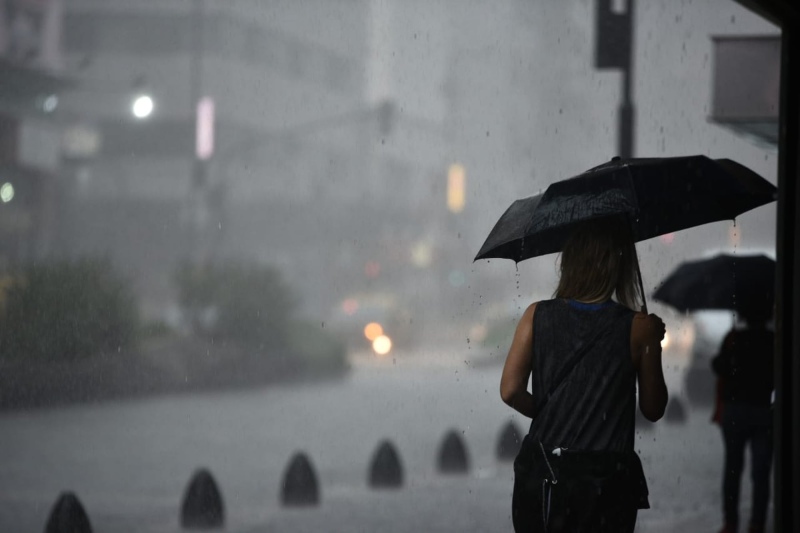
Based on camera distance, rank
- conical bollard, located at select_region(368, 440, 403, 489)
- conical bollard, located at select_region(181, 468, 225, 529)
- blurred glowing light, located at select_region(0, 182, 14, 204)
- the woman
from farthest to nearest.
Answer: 1. blurred glowing light, located at select_region(0, 182, 14, 204)
2. conical bollard, located at select_region(368, 440, 403, 489)
3. conical bollard, located at select_region(181, 468, 225, 529)
4. the woman

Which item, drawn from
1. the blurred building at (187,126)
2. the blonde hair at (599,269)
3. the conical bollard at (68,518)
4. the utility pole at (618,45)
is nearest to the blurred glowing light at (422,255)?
the blurred building at (187,126)

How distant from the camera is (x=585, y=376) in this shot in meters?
3.00

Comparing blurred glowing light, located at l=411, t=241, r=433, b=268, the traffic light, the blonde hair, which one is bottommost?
the blonde hair

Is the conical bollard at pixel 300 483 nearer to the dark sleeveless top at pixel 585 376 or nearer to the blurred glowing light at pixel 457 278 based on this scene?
the dark sleeveless top at pixel 585 376

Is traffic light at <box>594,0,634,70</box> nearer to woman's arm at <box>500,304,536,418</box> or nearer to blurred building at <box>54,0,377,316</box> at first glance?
woman's arm at <box>500,304,536,418</box>

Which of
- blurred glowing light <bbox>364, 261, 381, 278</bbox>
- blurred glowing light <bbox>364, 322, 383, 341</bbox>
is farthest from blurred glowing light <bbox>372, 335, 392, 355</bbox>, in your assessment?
blurred glowing light <bbox>364, 261, 381, 278</bbox>

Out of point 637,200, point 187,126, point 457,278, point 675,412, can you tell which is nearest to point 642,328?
point 637,200

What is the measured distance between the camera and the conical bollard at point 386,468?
984 cm

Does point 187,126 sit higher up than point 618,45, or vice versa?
point 187,126

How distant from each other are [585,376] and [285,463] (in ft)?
52.1

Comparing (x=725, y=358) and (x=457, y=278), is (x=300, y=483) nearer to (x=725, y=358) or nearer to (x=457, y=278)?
(x=725, y=358)

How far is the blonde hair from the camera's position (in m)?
3.06

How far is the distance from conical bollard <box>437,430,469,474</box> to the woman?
800 cm

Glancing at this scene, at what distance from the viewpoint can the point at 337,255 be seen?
70250 mm
